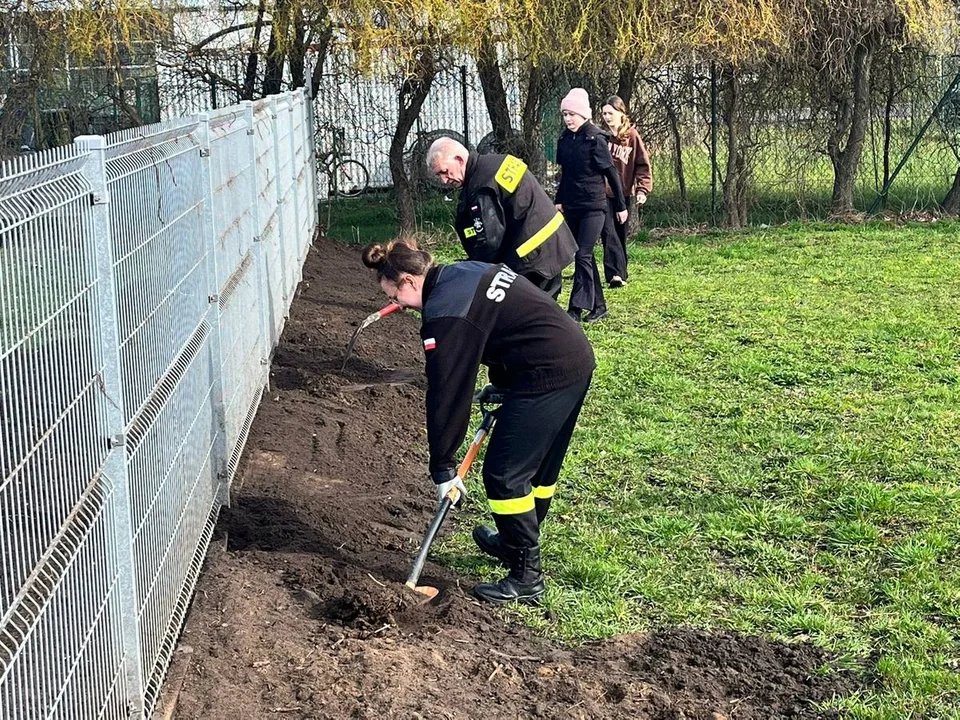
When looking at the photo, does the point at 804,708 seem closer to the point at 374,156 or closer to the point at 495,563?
the point at 495,563

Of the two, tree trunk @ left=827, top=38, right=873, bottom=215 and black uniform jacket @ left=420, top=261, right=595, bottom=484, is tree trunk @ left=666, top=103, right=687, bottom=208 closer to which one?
tree trunk @ left=827, top=38, right=873, bottom=215

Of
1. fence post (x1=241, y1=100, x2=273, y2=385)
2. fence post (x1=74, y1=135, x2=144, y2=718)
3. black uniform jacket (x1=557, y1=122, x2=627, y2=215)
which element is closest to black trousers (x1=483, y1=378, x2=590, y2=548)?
fence post (x1=74, y1=135, x2=144, y2=718)

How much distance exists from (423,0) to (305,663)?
444 inches

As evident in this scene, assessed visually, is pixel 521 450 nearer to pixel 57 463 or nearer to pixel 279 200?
pixel 57 463

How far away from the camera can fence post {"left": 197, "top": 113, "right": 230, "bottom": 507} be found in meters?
5.31

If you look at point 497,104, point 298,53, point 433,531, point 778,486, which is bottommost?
point 778,486

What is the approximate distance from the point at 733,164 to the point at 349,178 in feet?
17.5

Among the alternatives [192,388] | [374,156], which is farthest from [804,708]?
[374,156]

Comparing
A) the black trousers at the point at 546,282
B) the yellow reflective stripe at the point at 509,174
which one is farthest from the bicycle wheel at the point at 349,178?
the yellow reflective stripe at the point at 509,174

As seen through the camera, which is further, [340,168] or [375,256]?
[340,168]

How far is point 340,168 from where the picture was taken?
1708cm

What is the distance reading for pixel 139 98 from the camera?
16.7 m

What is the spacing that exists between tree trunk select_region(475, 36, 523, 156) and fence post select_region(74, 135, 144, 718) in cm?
1239

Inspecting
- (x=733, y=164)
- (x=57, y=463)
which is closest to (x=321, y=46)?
(x=733, y=164)
